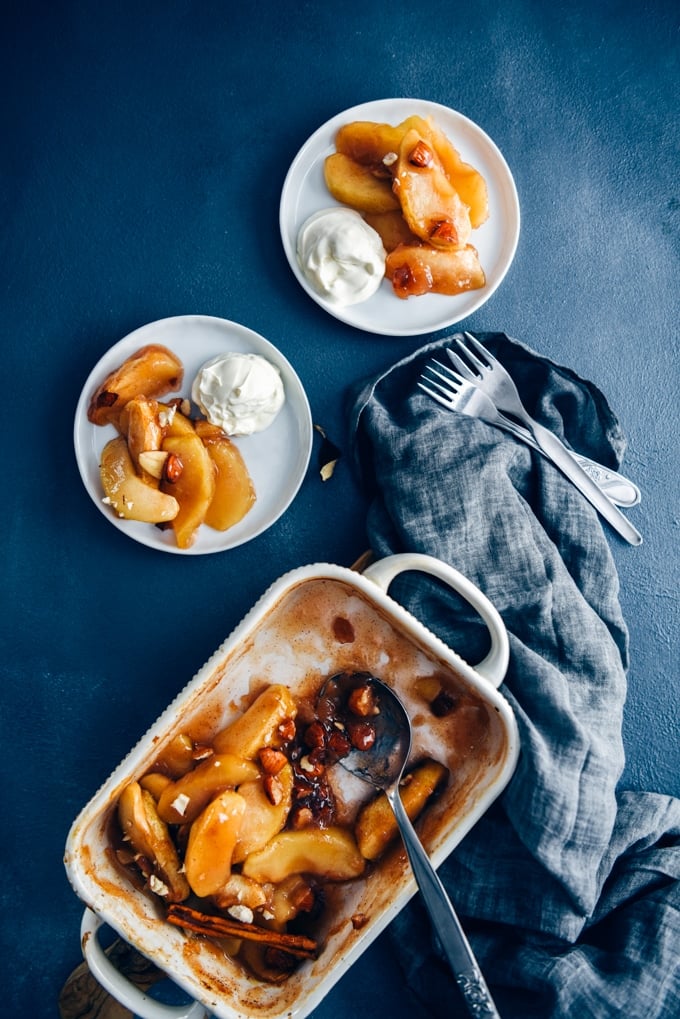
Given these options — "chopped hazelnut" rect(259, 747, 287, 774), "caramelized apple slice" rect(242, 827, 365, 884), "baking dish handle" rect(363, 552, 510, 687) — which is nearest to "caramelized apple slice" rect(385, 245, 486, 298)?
"baking dish handle" rect(363, 552, 510, 687)

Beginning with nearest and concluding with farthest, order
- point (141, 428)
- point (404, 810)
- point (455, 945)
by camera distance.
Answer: point (455, 945)
point (404, 810)
point (141, 428)

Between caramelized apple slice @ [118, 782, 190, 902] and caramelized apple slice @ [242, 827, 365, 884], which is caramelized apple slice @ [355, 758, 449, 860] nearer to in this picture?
caramelized apple slice @ [242, 827, 365, 884]

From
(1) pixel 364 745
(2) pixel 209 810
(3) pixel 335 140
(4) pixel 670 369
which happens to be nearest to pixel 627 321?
(4) pixel 670 369

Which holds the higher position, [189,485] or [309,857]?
[189,485]

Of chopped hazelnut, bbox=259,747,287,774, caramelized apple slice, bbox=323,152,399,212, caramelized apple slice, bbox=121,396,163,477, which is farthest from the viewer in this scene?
caramelized apple slice, bbox=323,152,399,212

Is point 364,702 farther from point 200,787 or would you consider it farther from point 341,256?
point 341,256

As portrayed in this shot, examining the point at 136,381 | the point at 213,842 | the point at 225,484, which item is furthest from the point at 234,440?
the point at 213,842
